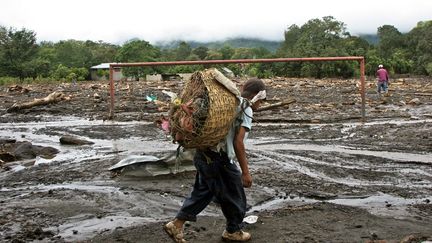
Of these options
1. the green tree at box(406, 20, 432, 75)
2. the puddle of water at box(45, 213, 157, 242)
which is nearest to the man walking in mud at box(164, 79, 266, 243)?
the puddle of water at box(45, 213, 157, 242)

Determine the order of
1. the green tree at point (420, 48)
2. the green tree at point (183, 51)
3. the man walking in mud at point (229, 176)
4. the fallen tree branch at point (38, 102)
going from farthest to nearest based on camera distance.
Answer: the green tree at point (183, 51)
the green tree at point (420, 48)
the fallen tree branch at point (38, 102)
the man walking in mud at point (229, 176)

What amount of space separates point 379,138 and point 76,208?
7421mm

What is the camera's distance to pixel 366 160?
8.32 metres

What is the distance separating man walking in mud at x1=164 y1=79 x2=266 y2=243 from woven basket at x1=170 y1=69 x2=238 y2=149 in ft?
0.44

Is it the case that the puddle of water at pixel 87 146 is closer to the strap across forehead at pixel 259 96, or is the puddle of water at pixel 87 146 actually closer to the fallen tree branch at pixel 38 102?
the fallen tree branch at pixel 38 102

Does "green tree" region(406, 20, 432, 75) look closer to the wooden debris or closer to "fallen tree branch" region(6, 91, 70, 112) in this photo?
"fallen tree branch" region(6, 91, 70, 112)

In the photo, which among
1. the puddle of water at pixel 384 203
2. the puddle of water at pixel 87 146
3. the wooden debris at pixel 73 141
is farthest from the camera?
the wooden debris at pixel 73 141

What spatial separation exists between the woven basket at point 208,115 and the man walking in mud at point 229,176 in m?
0.13

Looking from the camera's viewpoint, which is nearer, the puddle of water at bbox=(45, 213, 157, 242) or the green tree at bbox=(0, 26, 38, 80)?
the puddle of water at bbox=(45, 213, 157, 242)

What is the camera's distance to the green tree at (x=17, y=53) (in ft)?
205

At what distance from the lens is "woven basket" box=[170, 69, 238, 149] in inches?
153

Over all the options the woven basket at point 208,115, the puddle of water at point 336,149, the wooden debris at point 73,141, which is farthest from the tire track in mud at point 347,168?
the wooden debris at point 73,141

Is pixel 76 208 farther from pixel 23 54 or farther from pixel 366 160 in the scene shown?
Answer: pixel 23 54

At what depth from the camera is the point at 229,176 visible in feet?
13.9
